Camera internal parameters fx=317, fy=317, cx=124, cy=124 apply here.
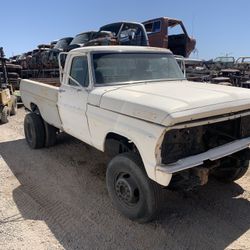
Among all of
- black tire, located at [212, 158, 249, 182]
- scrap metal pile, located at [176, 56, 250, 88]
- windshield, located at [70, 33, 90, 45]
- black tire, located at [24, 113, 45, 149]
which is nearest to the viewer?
black tire, located at [212, 158, 249, 182]

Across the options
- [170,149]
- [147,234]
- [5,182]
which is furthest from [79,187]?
[170,149]

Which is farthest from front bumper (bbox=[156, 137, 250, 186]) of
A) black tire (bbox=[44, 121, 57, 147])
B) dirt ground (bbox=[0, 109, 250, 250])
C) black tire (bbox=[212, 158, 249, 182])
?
black tire (bbox=[44, 121, 57, 147])

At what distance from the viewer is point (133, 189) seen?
3715 millimetres

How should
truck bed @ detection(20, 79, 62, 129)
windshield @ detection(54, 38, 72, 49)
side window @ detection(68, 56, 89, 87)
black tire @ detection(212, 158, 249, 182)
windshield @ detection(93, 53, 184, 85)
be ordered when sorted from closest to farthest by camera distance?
black tire @ detection(212, 158, 249, 182) → windshield @ detection(93, 53, 184, 85) → side window @ detection(68, 56, 89, 87) → truck bed @ detection(20, 79, 62, 129) → windshield @ detection(54, 38, 72, 49)

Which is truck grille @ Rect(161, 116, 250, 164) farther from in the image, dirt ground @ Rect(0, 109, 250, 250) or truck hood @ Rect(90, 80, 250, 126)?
dirt ground @ Rect(0, 109, 250, 250)

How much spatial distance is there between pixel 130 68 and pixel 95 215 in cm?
220

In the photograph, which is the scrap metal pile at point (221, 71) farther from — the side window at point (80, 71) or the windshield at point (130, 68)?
the side window at point (80, 71)

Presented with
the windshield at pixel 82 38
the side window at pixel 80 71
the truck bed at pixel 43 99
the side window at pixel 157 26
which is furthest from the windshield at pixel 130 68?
the side window at pixel 157 26

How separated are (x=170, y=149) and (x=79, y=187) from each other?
79.9 inches

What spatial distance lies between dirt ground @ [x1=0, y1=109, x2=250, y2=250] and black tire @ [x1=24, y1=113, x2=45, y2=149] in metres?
0.94

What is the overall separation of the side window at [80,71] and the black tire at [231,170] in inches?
89.2

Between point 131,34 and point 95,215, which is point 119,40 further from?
point 95,215

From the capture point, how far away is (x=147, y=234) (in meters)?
3.57

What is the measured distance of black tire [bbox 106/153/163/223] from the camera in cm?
352
